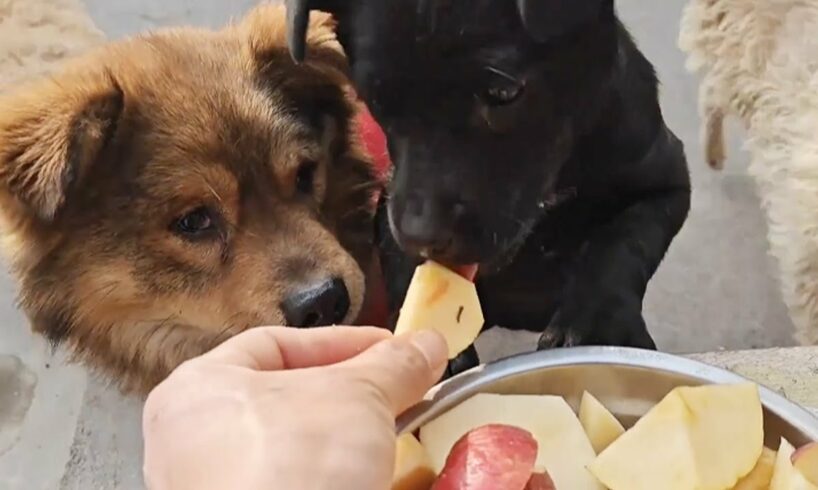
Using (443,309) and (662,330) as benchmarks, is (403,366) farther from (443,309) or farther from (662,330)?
(662,330)

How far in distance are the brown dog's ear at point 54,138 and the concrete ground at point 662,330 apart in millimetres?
622

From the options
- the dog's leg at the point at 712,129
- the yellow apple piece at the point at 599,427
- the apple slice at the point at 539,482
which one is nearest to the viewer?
the apple slice at the point at 539,482

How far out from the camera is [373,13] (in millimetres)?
1056

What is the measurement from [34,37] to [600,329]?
1.03m

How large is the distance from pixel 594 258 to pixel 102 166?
58cm

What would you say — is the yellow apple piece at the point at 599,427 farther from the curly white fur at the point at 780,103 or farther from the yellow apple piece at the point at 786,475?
the curly white fur at the point at 780,103

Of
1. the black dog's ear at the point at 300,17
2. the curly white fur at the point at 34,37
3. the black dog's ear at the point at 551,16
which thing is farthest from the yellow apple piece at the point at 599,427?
the curly white fur at the point at 34,37

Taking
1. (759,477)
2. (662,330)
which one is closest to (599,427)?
(759,477)

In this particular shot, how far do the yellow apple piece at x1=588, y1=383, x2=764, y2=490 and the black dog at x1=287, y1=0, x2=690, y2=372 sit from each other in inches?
12.2

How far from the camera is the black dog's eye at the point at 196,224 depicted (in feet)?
4.06

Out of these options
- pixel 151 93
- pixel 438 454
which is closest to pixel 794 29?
pixel 151 93

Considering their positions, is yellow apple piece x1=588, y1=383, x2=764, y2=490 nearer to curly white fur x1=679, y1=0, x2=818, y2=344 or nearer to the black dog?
the black dog

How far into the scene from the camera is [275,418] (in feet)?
2.12

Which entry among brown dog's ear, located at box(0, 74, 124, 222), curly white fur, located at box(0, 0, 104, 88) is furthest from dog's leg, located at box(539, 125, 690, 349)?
curly white fur, located at box(0, 0, 104, 88)
